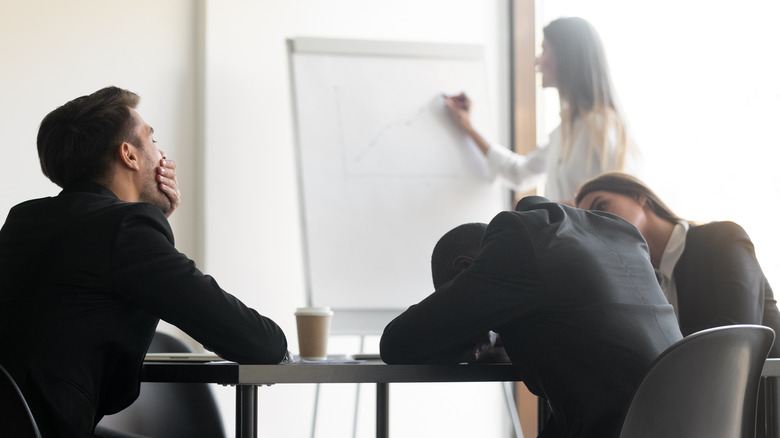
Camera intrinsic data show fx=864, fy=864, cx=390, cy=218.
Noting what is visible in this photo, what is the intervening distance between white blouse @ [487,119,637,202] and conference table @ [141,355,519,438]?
1.54 metres

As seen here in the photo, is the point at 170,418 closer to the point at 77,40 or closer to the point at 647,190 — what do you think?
the point at 647,190

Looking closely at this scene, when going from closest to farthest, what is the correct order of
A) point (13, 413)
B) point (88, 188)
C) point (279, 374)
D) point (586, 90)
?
1. point (13, 413)
2. point (279, 374)
3. point (88, 188)
4. point (586, 90)

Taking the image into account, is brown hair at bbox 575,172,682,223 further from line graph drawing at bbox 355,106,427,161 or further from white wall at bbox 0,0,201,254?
white wall at bbox 0,0,201,254

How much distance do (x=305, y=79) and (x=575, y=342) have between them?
205cm

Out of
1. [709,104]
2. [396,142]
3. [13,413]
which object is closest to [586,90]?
[709,104]

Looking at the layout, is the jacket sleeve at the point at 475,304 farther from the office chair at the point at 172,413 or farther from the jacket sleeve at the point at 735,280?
the office chair at the point at 172,413

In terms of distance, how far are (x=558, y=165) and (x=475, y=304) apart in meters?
1.74

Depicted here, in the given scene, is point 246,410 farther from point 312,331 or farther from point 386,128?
point 386,128

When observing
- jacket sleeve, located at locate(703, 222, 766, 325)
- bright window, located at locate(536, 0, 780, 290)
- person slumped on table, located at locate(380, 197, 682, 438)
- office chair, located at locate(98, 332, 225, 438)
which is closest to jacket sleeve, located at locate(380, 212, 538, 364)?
person slumped on table, located at locate(380, 197, 682, 438)

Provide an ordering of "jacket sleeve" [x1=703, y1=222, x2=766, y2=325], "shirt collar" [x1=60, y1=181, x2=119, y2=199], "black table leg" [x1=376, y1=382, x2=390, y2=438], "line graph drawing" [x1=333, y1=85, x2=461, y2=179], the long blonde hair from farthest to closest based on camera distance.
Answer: "line graph drawing" [x1=333, y1=85, x2=461, y2=179], the long blonde hair, "black table leg" [x1=376, y1=382, x2=390, y2=438], "jacket sleeve" [x1=703, y1=222, x2=766, y2=325], "shirt collar" [x1=60, y1=181, x2=119, y2=199]

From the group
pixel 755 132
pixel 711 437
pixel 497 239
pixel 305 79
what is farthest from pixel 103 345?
pixel 755 132

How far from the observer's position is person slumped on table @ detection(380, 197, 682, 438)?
1.34 metres

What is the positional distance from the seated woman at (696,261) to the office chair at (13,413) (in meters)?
1.34

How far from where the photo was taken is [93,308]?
1359 mm
